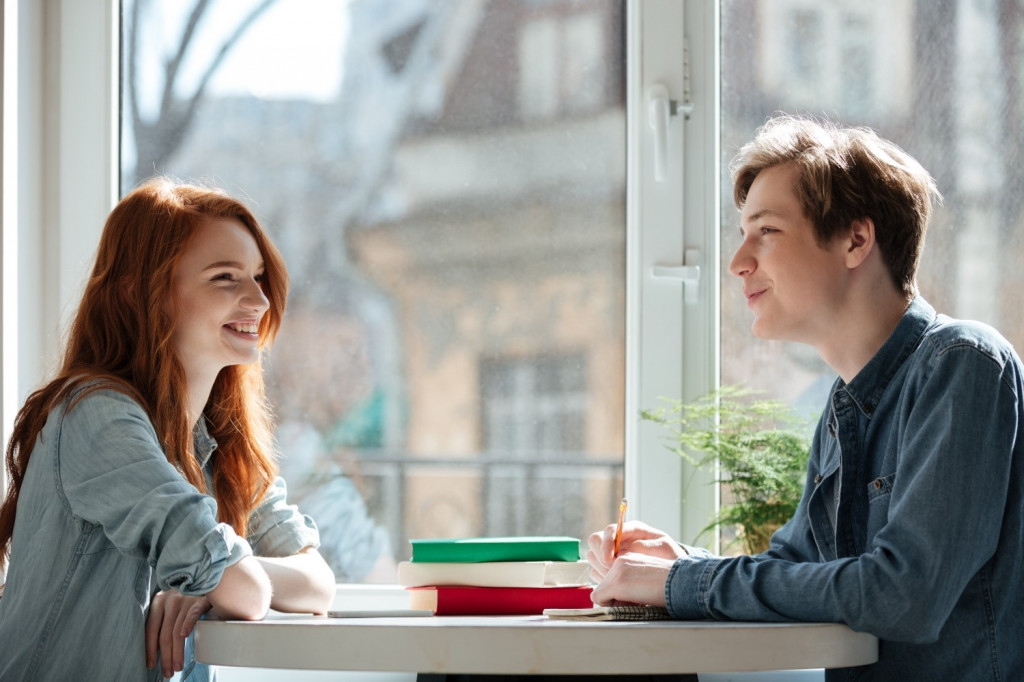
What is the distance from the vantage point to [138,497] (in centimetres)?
136

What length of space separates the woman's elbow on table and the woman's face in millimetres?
432

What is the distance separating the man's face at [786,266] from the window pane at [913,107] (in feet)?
2.17

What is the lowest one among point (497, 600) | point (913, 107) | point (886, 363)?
point (497, 600)

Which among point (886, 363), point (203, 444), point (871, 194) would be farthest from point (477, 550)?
point (871, 194)

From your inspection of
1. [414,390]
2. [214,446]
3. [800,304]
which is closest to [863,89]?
[800,304]

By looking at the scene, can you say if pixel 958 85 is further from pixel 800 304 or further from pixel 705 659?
pixel 705 659

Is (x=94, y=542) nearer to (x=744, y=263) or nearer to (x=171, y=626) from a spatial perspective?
(x=171, y=626)

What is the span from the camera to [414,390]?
2.36m

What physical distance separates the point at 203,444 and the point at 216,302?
0.24 m

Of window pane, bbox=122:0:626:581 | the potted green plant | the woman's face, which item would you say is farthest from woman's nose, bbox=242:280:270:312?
A: the potted green plant

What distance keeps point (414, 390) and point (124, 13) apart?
1.03 meters

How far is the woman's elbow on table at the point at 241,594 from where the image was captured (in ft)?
4.35

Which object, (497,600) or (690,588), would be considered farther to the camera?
(497,600)

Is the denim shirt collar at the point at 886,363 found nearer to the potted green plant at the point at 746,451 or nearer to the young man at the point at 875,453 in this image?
the young man at the point at 875,453
